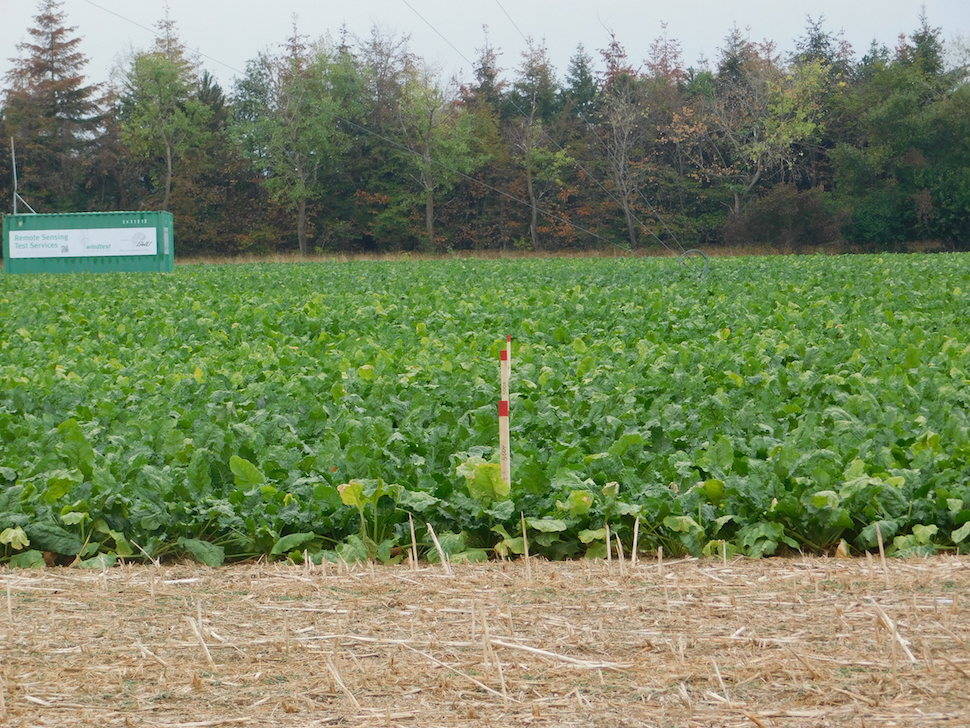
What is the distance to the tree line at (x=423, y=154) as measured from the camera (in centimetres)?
5925

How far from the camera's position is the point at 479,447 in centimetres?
680

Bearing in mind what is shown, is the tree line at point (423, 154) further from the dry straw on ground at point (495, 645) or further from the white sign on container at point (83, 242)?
the dry straw on ground at point (495, 645)

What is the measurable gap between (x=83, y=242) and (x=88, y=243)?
0.61ft

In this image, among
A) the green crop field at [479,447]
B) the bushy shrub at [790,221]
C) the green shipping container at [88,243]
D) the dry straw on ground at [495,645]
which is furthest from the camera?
the bushy shrub at [790,221]

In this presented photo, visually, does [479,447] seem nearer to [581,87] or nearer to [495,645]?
[495,645]

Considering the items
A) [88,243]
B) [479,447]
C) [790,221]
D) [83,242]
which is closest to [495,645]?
[479,447]

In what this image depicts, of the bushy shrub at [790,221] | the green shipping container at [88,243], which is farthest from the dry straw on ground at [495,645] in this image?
the bushy shrub at [790,221]

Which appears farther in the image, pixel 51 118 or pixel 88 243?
pixel 51 118

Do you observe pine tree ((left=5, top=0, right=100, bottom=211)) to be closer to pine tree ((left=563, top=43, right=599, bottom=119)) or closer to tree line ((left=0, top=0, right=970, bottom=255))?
tree line ((left=0, top=0, right=970, bottom=255))

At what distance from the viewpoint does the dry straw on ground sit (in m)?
3.60

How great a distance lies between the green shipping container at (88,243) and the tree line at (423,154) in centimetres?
2401

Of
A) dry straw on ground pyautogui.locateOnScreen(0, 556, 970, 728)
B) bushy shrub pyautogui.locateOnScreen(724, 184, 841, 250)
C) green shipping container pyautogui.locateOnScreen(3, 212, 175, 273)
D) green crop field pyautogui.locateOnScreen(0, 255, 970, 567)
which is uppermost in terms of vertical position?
bushy shrub pyautogui.locateOnScreen(724, 184, 841, 250)

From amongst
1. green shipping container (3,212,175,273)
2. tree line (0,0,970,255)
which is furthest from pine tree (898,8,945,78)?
green shipping container (3,212,175,273)

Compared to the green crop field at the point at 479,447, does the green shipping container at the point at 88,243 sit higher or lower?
higher
